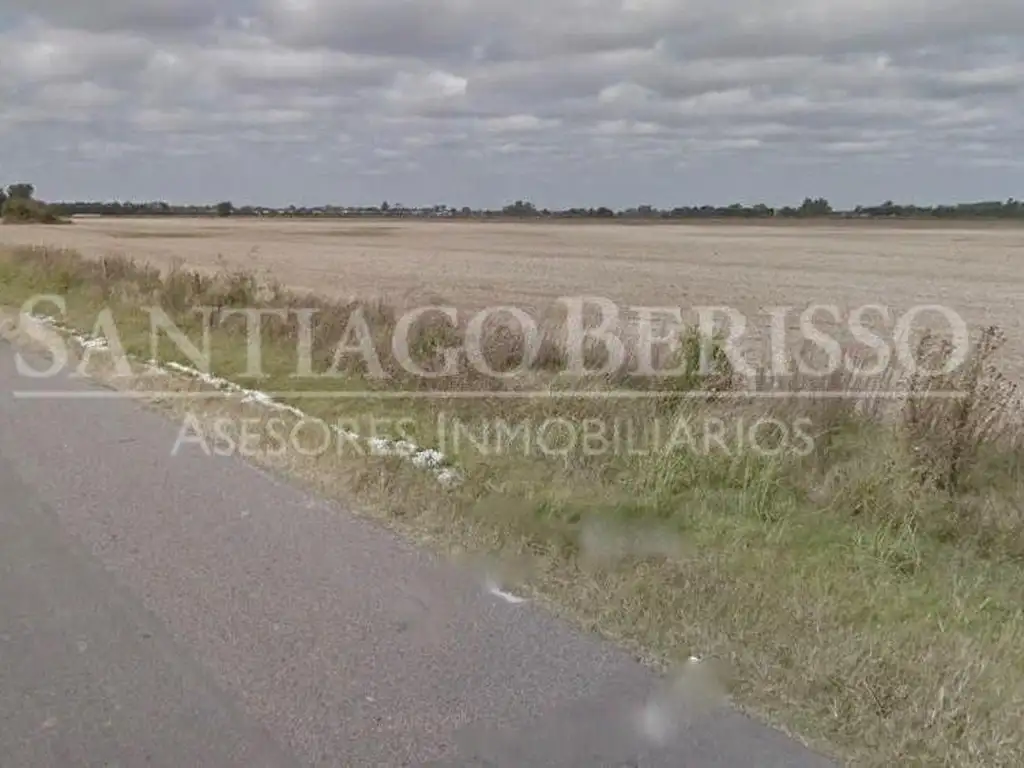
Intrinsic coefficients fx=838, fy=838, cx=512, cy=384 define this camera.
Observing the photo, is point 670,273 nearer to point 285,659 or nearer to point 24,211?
point 285,659

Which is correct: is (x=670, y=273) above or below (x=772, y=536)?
above

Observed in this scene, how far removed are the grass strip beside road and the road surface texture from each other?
1.14 ft

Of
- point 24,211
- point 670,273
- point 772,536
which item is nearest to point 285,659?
point 772,536

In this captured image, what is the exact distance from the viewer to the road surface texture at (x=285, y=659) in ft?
9.68

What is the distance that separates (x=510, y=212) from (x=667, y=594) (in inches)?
6565

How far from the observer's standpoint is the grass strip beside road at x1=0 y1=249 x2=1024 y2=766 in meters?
3.30

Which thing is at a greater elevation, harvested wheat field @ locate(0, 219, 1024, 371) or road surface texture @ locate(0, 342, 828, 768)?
harvested wheat field @ locate(0, 219, 1024, 371)

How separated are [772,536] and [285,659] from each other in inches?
116

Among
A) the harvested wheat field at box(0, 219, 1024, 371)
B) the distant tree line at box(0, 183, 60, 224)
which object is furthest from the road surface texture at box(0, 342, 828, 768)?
the distant tree line at box(0, 183, 60, 224)

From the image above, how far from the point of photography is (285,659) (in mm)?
3529

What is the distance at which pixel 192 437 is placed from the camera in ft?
24.3

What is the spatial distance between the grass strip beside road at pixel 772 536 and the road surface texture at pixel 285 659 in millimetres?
347

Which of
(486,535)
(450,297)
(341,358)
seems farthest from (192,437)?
(450,297)

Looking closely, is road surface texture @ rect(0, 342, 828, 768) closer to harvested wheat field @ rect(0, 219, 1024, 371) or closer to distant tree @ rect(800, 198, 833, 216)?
harvested wheat field @ rect(0, 219, 1024, 371)
